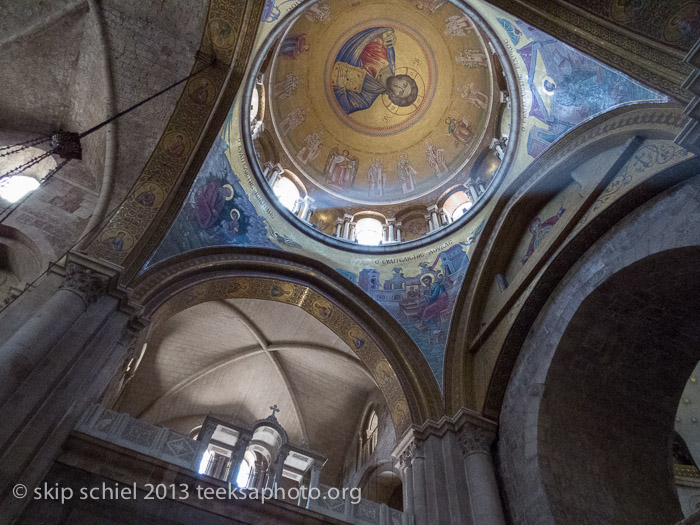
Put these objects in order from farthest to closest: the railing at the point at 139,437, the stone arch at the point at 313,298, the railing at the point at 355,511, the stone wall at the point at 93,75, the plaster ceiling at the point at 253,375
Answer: the plaster ceiling at the point at 253,375, the stone arch at the point at 313,298, the stone wall at the point at 93,75, the railing at the point at 355,511, the railing at the point at 139,437

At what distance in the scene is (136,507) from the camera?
6520mm

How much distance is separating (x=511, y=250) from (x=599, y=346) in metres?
3.16

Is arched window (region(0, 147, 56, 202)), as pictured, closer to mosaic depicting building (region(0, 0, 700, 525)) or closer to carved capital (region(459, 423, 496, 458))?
mosaic depicting building (region(0, 0, 700, 525))

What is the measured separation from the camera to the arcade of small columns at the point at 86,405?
19.1ft

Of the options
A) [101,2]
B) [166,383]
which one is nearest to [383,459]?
[166,383]

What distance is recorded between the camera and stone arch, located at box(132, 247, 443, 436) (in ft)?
30.6

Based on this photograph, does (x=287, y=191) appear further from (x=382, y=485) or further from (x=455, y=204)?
(x=382, y=485)

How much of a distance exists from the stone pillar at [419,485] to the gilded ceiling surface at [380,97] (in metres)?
7.93

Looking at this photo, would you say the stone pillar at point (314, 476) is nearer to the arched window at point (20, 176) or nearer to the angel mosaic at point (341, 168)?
the arched window at point (20, 176)

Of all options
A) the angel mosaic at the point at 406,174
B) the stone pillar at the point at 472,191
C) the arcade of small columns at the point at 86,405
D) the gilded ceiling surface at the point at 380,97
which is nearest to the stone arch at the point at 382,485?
the arcade of small columns at the point at 86,405

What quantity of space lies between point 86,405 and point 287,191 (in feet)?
27.6

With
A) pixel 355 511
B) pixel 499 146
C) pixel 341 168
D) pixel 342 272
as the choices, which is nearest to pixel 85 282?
pixel 342 272

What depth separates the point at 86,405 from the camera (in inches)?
275

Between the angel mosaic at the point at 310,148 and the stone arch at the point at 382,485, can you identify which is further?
the angel mosaic at the point at 310,148
